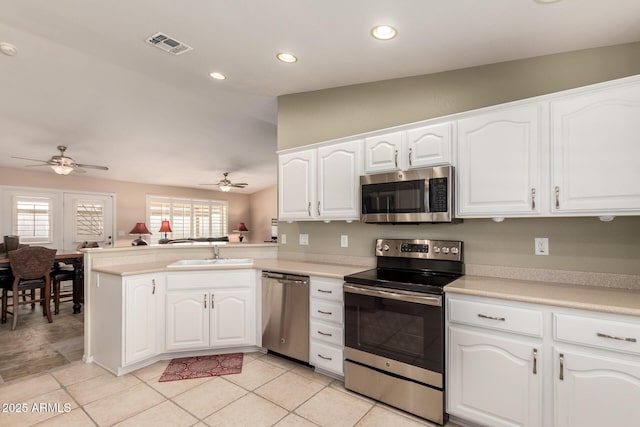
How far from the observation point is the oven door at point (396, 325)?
1918mm

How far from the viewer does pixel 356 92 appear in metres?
3.04

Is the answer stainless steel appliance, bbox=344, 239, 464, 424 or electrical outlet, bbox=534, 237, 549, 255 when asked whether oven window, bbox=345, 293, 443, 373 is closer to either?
stainless steel appliance, bbox=344, 239, 464, 424

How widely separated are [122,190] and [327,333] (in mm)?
6790

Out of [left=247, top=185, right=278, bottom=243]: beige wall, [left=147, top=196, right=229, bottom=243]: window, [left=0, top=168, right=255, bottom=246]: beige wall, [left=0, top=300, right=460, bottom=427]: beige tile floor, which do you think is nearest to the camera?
[left=0, top=300, right=460, bottom=427]: beige tile floor

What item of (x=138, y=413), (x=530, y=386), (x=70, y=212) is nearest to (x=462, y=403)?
(x=530, y=386)

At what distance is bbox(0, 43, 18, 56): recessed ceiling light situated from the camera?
2.85 metres

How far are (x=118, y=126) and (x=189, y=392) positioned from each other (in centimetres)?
407

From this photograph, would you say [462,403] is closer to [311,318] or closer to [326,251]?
[311,318]

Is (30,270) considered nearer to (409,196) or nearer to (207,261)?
(207,261)

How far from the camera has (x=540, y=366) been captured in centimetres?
166

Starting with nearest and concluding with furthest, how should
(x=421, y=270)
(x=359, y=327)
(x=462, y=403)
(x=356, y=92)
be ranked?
(x=462, y=403)
(x=359, y=327)
(x=421, y=270)
(x=356, y=92)

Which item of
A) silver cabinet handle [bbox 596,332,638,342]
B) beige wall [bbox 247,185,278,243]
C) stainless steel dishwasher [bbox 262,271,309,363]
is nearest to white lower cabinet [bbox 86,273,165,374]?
stainless steel dishwasher [bbox 262,271,309,363]

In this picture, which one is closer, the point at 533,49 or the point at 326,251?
the point at 533,49

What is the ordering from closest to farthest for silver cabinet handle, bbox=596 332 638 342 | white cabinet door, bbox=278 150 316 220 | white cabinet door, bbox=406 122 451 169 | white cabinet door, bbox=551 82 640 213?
silver cabinet handle, bbox=596 332 638 342, white cabinet door, bbox=551 82 640 213, white cabinet door, bbox=406 122 451 169, white cabinet door, bbox=278 150 316 220
